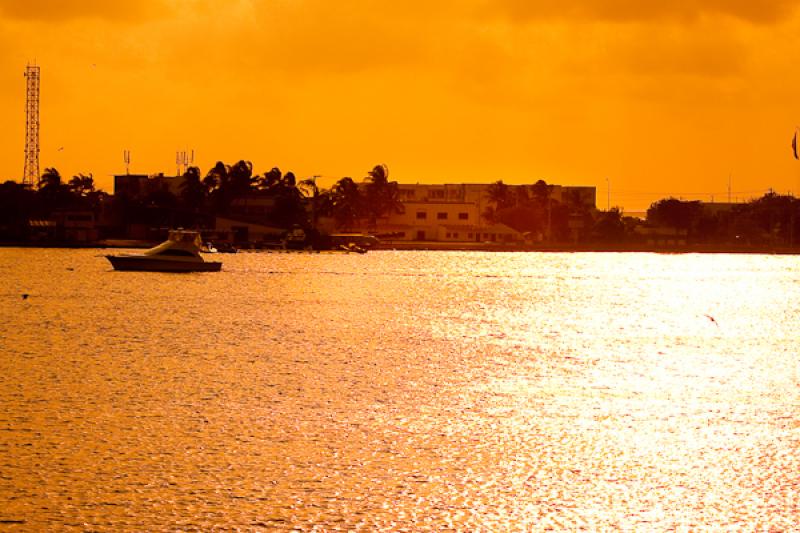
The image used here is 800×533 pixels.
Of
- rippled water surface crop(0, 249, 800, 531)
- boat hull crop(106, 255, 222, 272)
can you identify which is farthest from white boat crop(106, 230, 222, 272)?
rippled water surface crop(0, 249, 800, 531)

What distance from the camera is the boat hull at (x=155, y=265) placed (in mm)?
115562

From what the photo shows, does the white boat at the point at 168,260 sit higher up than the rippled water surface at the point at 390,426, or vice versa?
the white boat at the point at 168,260

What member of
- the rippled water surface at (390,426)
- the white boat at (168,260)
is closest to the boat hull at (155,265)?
the white boat at (168,260)

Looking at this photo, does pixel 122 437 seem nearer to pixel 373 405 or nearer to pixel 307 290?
pixel 373 405

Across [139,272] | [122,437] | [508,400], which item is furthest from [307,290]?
[122,437]

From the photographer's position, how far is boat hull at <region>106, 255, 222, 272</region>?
379 ft

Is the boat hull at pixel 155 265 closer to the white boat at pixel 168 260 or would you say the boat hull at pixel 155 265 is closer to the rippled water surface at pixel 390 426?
the white boat at pixel 168 260

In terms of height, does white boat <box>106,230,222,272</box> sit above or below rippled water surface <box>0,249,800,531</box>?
above

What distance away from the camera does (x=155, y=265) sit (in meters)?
116

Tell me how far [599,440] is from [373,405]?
7040mm

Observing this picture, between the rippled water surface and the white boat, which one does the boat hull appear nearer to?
the white boat

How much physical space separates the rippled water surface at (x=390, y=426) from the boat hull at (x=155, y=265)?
175 ft

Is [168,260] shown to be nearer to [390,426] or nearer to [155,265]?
[155,265]

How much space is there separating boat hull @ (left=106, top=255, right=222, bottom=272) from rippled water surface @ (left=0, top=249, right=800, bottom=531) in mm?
53462
